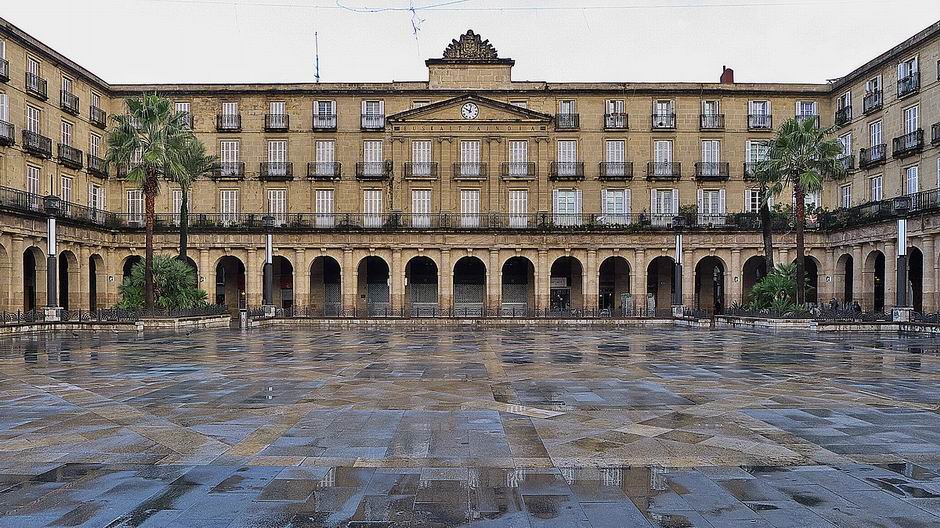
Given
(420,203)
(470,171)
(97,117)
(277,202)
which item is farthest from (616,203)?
(97,117)

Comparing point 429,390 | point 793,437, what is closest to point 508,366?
point 429,390

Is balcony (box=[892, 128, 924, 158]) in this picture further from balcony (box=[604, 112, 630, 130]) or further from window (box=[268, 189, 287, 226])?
window (box=[268, 189, 287, 226])

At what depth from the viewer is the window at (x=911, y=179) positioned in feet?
132

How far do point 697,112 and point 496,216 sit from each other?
1535cm

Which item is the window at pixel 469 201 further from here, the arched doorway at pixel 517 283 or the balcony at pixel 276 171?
the balcony at pixel 276 171

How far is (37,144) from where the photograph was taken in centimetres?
4038

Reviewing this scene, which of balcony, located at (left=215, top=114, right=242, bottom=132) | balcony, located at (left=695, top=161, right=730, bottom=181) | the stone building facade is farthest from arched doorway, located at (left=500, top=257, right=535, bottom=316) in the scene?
balcony, located at (left=215, top=114, right=242, bottom=132)

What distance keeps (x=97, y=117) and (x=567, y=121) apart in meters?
30.7

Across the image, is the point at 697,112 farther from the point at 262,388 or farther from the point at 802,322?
the point at 262,388

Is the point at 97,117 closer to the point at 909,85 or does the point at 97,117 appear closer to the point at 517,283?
the point at 517,283

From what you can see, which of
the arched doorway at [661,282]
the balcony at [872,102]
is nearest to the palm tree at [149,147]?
the arched doorway at [661,282]

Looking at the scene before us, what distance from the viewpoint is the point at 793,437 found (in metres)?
9.75

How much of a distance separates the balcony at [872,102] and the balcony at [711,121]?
27.6ft

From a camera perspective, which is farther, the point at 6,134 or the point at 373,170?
the point at 373,170
